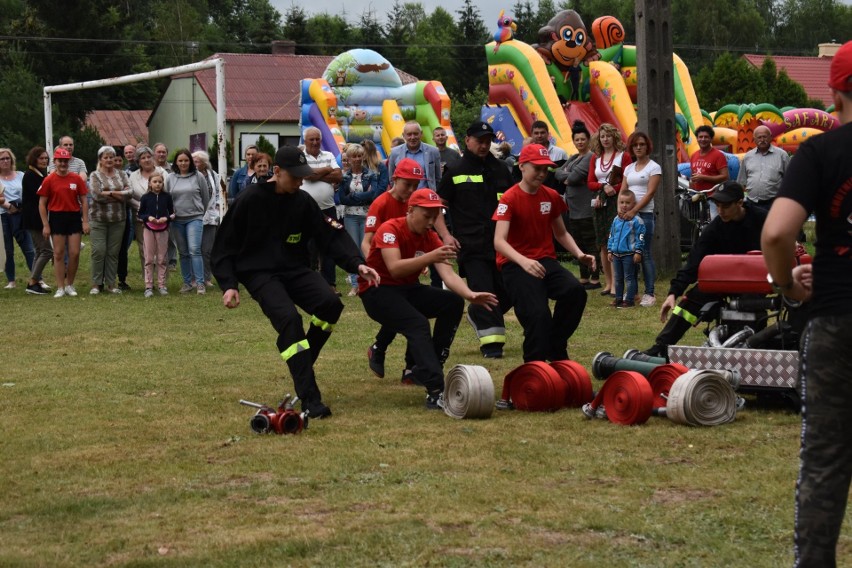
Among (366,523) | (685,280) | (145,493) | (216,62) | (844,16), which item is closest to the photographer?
(366,523)

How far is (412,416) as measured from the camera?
886 cm

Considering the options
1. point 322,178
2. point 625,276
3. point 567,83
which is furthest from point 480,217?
point 567,83

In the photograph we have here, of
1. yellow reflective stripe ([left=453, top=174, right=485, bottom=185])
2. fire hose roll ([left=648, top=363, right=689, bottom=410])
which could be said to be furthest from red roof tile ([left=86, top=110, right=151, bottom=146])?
fire hose roll ([left=648, top=363, right=689, bottom=410])

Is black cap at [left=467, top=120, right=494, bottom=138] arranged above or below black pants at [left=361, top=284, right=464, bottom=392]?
above

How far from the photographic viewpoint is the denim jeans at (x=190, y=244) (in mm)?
18438

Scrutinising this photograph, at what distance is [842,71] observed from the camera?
4281mm

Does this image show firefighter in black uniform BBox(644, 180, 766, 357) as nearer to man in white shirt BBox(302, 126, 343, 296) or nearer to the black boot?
the black boot

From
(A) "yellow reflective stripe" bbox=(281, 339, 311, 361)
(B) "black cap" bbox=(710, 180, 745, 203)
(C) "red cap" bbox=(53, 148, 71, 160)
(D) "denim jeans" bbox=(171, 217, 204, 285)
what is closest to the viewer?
(A) "yellow reflective stripe" bbox=(281, 339, 311, 361)

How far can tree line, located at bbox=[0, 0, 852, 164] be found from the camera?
2362 inches

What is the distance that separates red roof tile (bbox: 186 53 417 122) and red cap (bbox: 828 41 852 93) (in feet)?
204

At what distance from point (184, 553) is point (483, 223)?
6.38 meters

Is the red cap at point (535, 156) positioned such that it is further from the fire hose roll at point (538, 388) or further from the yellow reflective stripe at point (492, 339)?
the yellow reflective stripe at point (492, 339)

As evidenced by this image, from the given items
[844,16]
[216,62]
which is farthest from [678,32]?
[216,62]

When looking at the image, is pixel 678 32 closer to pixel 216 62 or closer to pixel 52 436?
pixel 216 62
